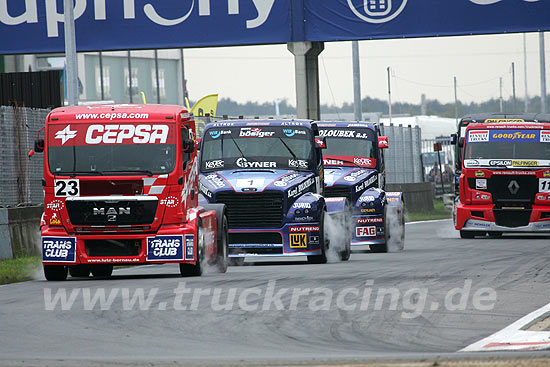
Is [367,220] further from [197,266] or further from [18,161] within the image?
[197,266]

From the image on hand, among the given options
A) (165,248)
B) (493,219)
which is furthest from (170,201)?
(493,219)

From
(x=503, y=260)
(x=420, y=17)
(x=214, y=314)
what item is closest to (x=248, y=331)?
(x=214, y=314)

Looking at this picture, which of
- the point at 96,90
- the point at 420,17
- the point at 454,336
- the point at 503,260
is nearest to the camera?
the point at 454,336

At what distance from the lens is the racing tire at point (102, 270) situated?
16391 mm

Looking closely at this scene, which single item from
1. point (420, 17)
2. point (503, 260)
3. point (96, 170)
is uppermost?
point (420, 17)

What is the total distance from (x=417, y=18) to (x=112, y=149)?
51.8 ft

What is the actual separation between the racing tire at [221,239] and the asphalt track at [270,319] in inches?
12.1

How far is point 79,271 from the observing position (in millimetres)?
16391

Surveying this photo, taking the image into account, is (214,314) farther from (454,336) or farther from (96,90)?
(96,90)

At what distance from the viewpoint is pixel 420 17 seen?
29.5m

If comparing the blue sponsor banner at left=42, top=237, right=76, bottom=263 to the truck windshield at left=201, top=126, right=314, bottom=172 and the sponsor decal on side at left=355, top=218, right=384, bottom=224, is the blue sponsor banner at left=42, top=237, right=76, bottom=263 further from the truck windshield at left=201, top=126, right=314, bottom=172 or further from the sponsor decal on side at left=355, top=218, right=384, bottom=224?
the sponsor decal on side at left=355, top=218, right=384, bottom=224

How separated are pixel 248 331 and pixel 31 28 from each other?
77.9 feet

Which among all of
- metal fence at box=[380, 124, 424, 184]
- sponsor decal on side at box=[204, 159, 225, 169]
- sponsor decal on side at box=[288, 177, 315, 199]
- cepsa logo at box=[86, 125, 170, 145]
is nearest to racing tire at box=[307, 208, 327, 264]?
sponsor decal on side at box=[288, 177, 315, 199]

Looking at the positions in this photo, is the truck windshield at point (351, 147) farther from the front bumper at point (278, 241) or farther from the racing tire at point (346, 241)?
the front bumper at point (278, 241)
